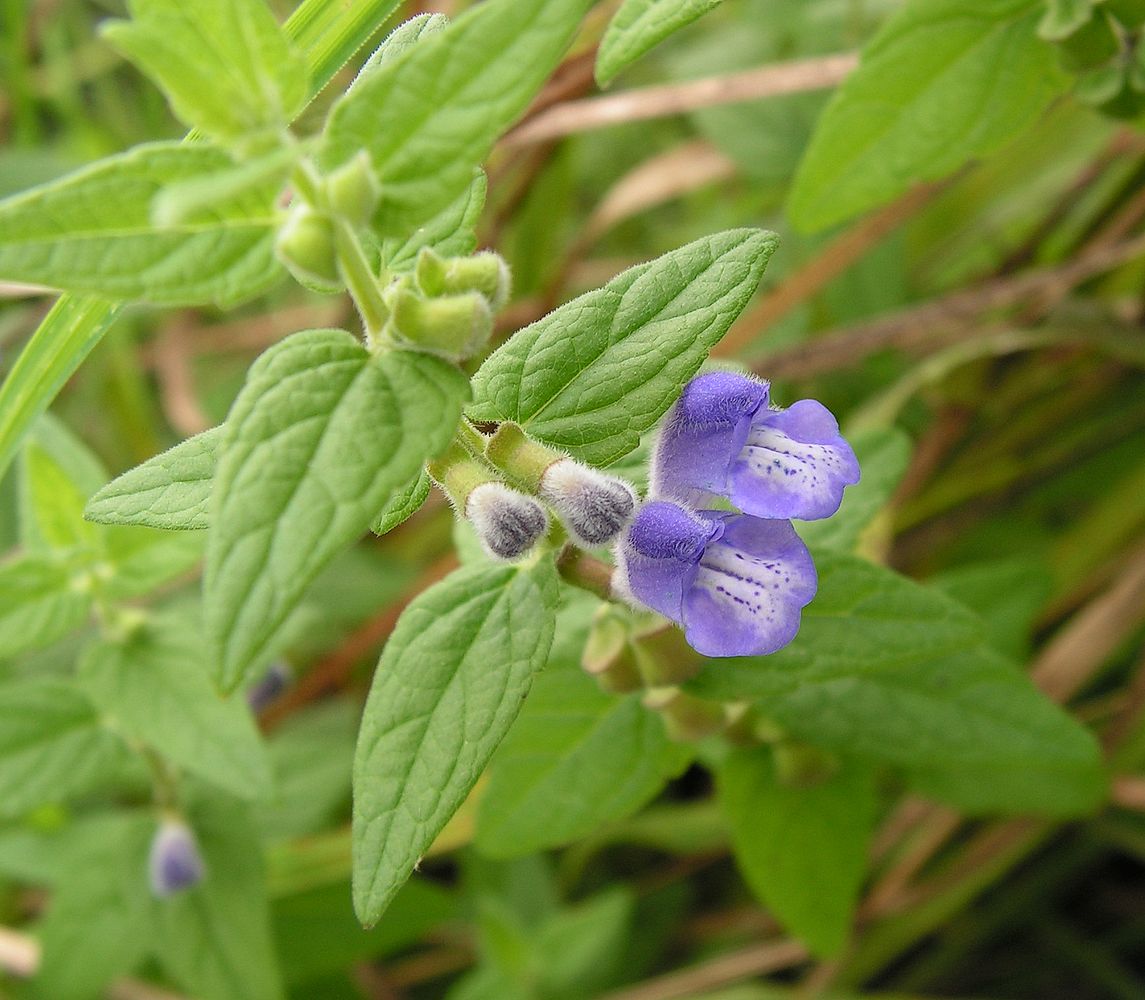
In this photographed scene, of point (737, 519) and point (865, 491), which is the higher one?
point (737, 519)

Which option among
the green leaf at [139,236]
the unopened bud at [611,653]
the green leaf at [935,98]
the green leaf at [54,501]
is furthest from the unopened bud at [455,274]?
the green leaf at [54,501]

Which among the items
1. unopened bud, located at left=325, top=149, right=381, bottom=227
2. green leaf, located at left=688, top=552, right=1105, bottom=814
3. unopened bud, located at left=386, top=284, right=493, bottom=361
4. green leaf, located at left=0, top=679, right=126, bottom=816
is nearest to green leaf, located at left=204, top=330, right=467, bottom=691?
unopened bud, located at left=386, top=284, right=493, bottom=361

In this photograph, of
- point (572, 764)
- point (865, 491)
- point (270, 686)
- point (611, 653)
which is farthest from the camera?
point (270, 686)

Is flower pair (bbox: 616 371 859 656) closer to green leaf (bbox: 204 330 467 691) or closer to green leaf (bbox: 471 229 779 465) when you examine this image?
green leaf (bbox: 471 229 779 465)

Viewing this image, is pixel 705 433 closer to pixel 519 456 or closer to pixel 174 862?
pixel 519 456

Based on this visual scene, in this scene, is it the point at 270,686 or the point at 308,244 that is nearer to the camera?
the point at 308,244

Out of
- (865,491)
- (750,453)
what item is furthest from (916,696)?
(750,453)
